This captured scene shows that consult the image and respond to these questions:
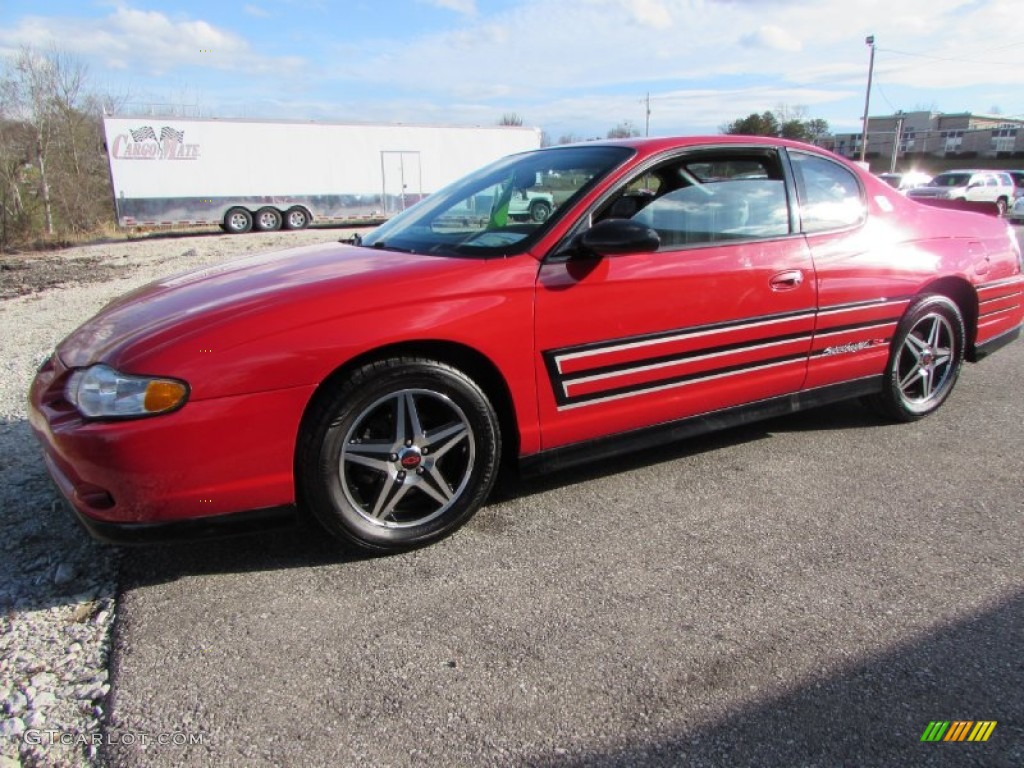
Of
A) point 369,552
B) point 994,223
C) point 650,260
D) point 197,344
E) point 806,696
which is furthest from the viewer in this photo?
point 994,223

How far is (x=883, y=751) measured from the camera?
171cm

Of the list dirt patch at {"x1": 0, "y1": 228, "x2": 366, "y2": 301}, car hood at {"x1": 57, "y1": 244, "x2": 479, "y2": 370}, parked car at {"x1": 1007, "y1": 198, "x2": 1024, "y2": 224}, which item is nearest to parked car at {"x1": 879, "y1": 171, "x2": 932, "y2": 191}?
parked car at {"x1": 1007, "y1": 198, "x2": 1024, "y2": 224}

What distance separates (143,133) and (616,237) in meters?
21.1

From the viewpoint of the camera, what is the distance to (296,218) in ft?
72.2

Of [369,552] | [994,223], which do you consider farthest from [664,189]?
[994,223]

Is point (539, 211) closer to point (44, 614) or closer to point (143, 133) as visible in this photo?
point (44, 614)

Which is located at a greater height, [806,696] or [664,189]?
[664,189]

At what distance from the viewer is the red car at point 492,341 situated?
2301 millimetres

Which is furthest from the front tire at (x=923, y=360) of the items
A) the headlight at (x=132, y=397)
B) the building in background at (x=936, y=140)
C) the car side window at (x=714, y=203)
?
the building in background at (x=936, y=140)

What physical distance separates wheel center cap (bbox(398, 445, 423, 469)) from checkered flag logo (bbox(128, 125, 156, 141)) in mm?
21039

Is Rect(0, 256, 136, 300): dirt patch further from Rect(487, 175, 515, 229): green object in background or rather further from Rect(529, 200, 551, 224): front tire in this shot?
Rect(529, 200, 551, 224): front tire

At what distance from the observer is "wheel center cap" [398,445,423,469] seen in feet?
8.66

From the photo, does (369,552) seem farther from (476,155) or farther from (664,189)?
(476,155)

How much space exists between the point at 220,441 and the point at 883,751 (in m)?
2.13
